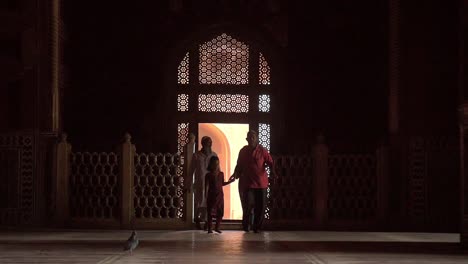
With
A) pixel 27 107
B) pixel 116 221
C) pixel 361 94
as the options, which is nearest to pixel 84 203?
pixel 116 221

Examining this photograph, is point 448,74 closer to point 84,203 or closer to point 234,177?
point 234,177

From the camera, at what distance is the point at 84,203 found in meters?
15.4

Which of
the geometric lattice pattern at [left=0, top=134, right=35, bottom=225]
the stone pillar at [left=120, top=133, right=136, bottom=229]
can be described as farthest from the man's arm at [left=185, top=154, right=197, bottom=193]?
the geometric lattice pattern at [left=0, top=134, right=35, bottom=225]

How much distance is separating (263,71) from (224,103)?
98cm

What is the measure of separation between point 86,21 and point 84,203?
389cm

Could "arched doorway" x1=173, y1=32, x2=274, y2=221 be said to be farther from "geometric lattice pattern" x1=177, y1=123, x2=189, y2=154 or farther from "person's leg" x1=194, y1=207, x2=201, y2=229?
"person's leg" x1=194, y1=207, x2=201, y2=229

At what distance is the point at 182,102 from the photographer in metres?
17.4

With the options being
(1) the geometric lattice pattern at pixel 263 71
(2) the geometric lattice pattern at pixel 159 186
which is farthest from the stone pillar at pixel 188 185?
(1) the geometric lattice pattern at pixel 263 71

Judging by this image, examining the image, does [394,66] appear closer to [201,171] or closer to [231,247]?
[201,171]

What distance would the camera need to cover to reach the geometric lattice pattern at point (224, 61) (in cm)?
1742

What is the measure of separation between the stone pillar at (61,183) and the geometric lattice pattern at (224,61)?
337 cm

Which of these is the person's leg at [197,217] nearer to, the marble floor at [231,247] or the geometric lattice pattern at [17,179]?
the marble floor at [231,247]

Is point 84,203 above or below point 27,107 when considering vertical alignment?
below

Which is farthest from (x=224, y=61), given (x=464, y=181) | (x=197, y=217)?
(x=464, y=181)
